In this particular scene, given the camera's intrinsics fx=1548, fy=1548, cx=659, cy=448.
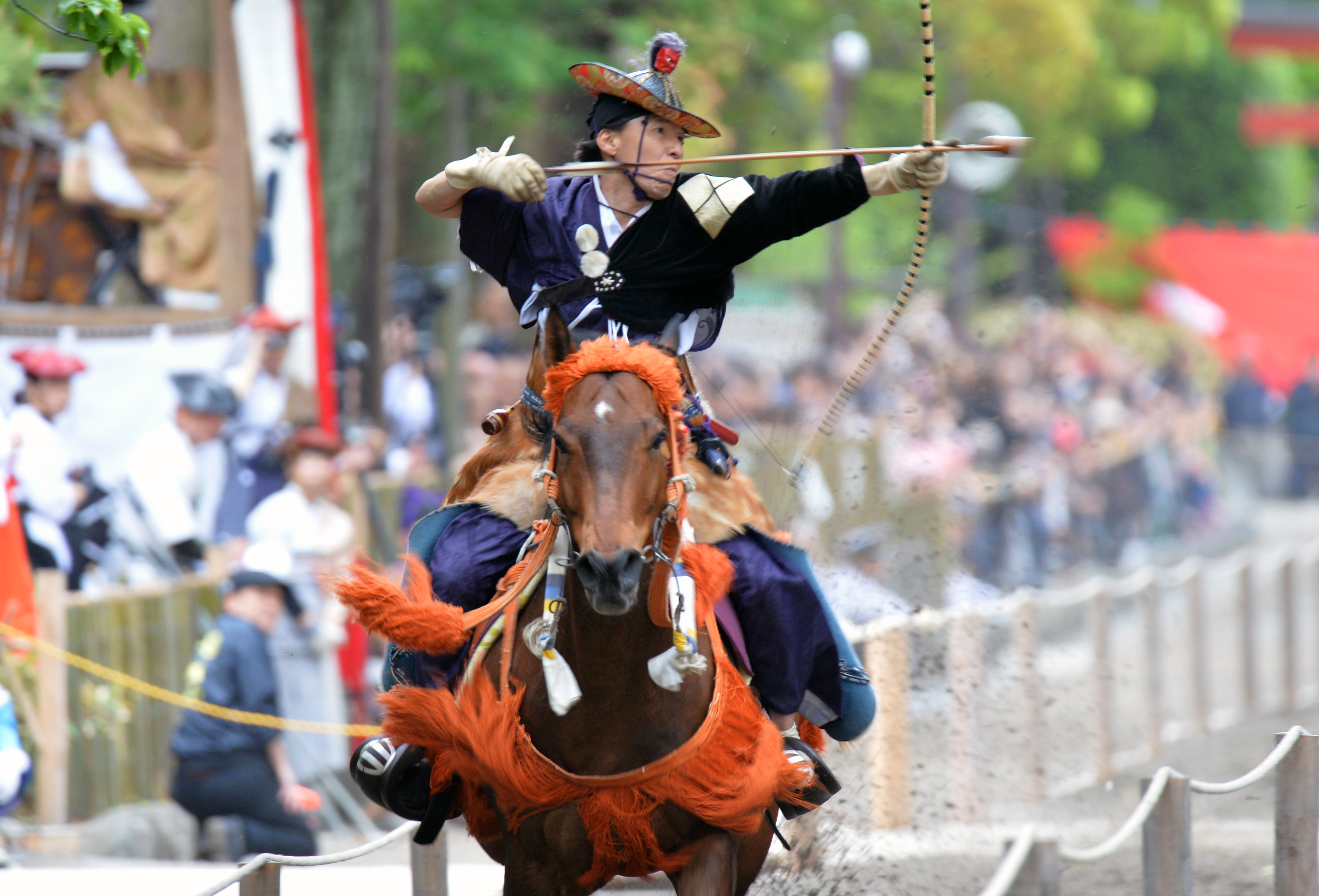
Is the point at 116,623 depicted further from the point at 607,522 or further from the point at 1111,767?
the point at 1111,767

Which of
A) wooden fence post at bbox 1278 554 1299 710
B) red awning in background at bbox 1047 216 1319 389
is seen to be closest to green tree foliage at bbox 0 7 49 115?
wooden fence post at bbox 1278 554 1299 710

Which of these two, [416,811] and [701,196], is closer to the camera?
[701,196]

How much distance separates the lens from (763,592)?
14.4 feet

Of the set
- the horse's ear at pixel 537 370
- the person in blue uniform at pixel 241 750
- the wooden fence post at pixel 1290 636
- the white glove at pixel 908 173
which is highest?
the white glove at pixel 908 173

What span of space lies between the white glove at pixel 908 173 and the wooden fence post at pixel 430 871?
2.89 meters

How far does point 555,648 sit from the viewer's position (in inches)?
154

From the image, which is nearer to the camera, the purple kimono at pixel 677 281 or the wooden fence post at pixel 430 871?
the purple kimono at pixel 677 281

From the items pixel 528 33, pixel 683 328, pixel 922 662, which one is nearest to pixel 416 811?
pixel 683 328

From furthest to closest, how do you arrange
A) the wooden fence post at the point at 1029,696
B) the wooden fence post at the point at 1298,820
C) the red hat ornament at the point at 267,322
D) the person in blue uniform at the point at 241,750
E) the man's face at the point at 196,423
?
the wooden fence post at the point at 1029,696 < the red hat ornament at the point at 267,322 < the man's face at the point at 196,423 < the person in blue uniform at the point at 241,750 < the wooden fence post at the point at 1298,820

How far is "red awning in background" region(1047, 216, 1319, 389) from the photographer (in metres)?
23.7

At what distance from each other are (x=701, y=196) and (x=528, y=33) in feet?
33.7

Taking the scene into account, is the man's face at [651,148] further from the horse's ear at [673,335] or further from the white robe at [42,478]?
the white robe at [42,478]

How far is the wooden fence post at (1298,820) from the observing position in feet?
17.8

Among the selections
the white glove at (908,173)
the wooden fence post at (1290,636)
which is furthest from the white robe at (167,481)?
the wooden fence post at (1290,636)
